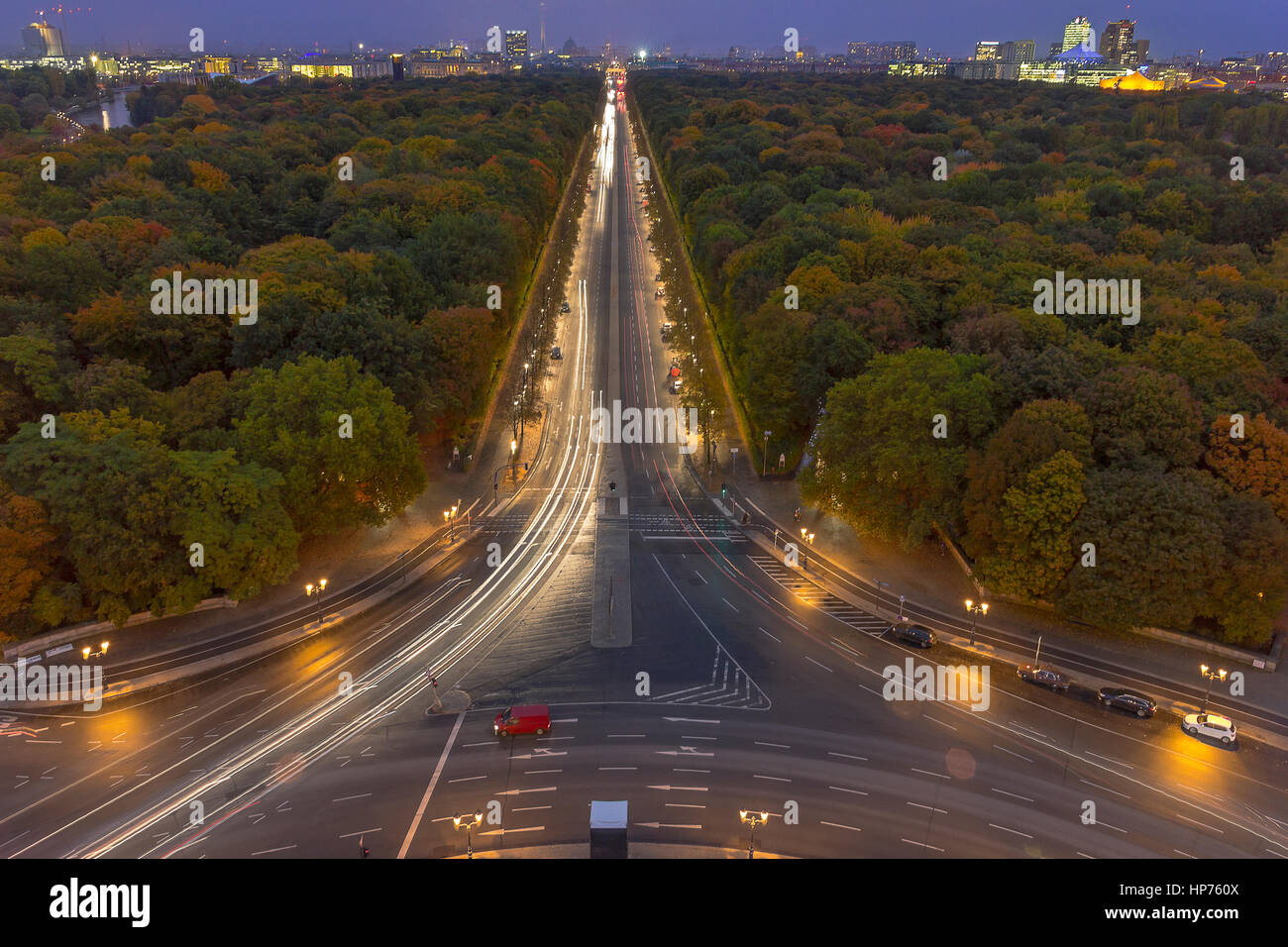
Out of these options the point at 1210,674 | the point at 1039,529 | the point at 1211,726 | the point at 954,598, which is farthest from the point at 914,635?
the point at 1210,674

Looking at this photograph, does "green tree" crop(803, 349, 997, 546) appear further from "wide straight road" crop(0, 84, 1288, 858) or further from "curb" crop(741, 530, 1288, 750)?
"wide straight road" crop(0, 84, 1288, 858)

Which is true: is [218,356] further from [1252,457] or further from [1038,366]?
[1252,457]

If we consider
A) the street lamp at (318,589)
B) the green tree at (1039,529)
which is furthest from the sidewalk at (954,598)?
the street lamp at (318,589)

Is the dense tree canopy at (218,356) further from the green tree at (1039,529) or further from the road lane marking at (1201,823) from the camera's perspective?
the road lane marking at (1201,823)

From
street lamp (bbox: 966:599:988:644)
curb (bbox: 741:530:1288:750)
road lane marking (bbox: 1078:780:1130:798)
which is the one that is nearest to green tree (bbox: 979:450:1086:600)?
street lamp (bbox: 966:599:988:644)

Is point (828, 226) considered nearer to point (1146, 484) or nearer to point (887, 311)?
point (887, 311)
